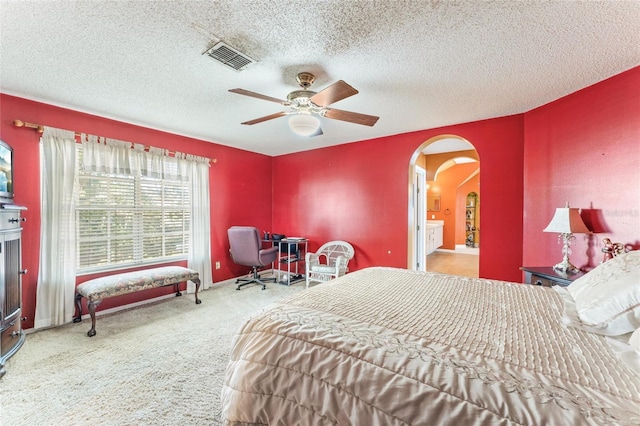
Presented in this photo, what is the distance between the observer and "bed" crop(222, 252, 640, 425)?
0.80 meters

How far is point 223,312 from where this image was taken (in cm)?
336

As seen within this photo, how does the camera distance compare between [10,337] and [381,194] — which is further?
[381,194]

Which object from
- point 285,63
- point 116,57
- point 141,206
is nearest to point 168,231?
point 141,206

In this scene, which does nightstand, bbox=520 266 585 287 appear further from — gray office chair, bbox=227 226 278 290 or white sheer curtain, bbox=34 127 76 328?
white sheer curtain, bbox=34 127 76 328

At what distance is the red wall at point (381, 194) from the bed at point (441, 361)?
1.97 metres

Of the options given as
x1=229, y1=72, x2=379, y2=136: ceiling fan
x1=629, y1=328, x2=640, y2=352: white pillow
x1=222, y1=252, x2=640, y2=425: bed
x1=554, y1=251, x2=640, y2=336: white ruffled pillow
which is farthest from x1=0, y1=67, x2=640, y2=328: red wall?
x1=229, y1=72, x2=379, y2=136: ceiling fan

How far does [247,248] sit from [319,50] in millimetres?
3156

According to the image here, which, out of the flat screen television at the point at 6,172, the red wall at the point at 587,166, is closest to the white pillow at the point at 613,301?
the red wall at the point at 587,166

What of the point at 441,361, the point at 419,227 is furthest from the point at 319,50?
the point at 419,227

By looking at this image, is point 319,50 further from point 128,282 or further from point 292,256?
point 292,256

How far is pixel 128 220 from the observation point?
3.55 meters

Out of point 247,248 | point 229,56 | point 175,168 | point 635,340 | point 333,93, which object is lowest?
point 247,248

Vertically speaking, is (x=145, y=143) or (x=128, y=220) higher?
(x=145, y=143)

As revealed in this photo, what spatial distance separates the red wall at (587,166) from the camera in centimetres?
214
